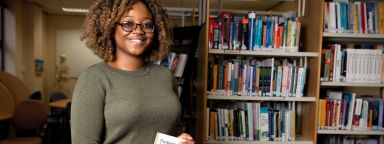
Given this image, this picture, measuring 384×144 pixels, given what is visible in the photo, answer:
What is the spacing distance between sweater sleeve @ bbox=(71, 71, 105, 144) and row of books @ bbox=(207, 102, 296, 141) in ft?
4.45

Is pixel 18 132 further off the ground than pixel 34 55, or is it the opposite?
pixel 34 55

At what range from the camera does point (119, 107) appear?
997 mm

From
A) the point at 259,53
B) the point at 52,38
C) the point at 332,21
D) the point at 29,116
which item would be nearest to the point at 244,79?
the point at 259,53

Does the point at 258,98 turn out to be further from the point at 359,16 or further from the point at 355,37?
the point at 359,16

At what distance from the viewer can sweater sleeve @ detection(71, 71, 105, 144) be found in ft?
3.14

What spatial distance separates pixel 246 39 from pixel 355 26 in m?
0.87

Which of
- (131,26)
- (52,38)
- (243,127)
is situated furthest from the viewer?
(52,38)

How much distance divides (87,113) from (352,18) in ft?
7.07

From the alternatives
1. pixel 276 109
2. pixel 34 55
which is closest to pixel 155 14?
pixel 276 109

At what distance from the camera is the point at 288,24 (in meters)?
2.30

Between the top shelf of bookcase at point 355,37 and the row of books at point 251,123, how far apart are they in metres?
0.67

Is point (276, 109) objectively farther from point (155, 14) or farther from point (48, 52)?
point (48, 52)

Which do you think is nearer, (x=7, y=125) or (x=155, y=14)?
(x=155, y=14)

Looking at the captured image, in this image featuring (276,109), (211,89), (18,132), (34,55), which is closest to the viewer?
(211,89)
